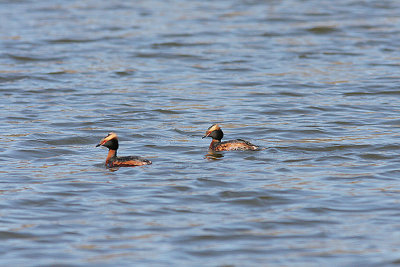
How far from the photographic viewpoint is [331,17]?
113 ft

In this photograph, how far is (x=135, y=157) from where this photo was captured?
1424cm

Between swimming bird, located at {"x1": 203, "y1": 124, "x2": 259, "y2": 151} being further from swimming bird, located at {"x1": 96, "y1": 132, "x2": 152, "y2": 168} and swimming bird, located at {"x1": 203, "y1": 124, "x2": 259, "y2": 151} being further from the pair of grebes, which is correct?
swimming bird, located at {"x1": 96, "y1": 132, "x2": 152, "y2": 168}

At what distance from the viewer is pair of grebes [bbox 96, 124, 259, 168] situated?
14148mm

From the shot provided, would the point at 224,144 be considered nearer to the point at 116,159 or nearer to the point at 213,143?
the point at 213,143

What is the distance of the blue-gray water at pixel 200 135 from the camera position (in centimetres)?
1052

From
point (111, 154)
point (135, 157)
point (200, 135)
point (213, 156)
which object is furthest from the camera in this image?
point (200, 135)

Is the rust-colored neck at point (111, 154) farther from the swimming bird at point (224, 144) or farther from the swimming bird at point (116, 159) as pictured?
the swimming bird at point (224, 144)

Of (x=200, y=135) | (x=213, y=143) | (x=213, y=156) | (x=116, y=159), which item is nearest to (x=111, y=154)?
(x=116, y=159)

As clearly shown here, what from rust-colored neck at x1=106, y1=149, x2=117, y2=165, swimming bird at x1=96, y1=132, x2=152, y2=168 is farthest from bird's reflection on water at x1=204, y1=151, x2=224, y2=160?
rust-colored neck at x1=106, y1=149, x2=117, y2=165

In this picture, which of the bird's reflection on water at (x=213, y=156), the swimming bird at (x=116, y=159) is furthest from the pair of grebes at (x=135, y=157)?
the bird's reflection on water at (x=213, y=156)

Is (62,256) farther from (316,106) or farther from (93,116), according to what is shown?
(316,106)

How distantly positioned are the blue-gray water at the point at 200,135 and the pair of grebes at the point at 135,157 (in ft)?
0.69

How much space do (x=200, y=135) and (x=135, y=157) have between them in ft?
10.9

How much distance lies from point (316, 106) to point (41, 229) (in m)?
10.7
